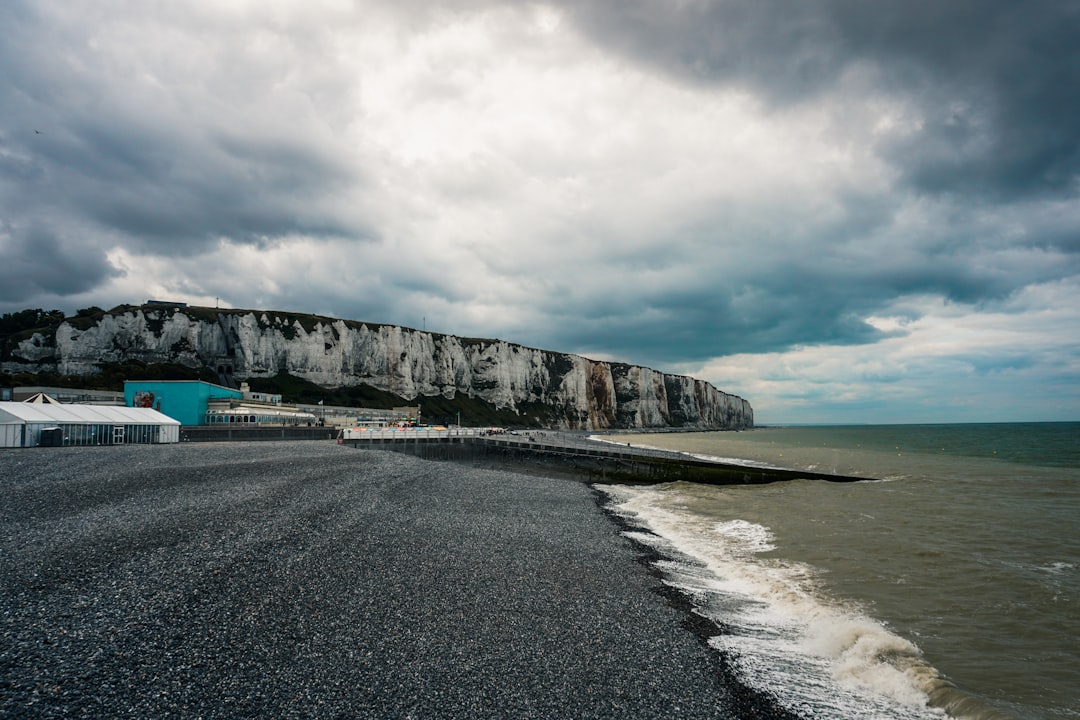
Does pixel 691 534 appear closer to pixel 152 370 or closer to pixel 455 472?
pixel 455 472

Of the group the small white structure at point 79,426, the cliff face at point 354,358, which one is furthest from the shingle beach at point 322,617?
the cliff face at point 354,358

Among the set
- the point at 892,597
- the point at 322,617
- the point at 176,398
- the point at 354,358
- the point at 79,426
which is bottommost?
the point at 892,597

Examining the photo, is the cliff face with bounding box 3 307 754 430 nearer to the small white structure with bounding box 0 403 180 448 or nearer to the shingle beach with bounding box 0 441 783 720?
the small white structure with bounding box 0 403 180 448

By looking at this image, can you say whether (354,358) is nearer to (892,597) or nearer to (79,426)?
(79,426)

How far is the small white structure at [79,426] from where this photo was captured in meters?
30.5

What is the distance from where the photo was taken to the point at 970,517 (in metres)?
21.3

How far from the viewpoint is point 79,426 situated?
113 feet

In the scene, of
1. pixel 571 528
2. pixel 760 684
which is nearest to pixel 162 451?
pixel 571 528

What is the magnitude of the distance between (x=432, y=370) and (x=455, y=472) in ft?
288

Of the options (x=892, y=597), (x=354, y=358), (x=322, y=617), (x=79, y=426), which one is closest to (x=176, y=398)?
(x=79, y=426)

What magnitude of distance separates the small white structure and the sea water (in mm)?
36518

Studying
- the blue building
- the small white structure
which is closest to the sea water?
the small white structure

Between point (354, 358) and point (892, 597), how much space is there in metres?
104

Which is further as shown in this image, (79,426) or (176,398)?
(176,398)
